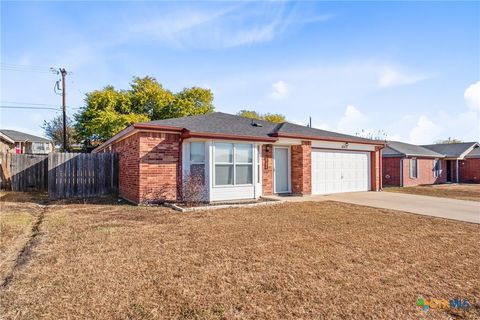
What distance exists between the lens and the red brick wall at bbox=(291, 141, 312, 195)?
12.8m

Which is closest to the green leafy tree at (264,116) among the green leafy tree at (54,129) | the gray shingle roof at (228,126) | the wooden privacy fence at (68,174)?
the green leafy tree at (54,129)

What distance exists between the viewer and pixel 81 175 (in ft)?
40.6

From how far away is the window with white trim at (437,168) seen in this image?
24.1 metres

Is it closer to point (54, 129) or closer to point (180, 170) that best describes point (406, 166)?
point (180, 170)

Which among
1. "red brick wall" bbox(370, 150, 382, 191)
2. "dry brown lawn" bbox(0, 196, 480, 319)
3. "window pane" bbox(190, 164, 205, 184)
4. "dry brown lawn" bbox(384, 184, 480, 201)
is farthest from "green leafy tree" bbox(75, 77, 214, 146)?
"dry brown lawn" bbox(384, 184, 480, 201)

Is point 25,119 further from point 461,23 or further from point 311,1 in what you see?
point 461,23

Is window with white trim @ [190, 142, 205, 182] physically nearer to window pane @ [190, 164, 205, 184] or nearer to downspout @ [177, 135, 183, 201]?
window pane @ [190, 164, 205, 184]

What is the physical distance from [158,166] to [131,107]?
22.3m

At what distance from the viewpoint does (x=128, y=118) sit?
27188 millimetres

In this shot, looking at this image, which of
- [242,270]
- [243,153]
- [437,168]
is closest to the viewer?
[242,270]

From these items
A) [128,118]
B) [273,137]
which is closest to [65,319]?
[273,137]

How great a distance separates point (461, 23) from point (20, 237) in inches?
552

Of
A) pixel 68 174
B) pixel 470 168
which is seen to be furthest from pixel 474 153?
pixel 68 174

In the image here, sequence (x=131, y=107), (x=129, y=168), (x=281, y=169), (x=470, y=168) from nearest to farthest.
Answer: (x=129, y=168) → (x=281, y=169) → (x=470, y=168) → (x=131, y=107)
